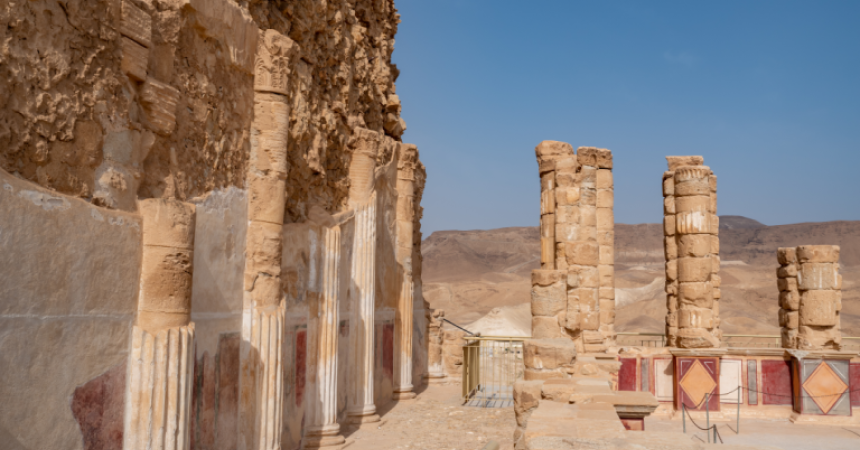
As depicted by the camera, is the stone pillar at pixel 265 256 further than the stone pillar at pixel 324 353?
No

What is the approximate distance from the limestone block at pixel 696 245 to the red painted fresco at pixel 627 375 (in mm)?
2566

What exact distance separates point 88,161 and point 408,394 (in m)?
8.97

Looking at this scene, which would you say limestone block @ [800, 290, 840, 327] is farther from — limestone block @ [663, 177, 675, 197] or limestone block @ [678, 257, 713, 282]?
limestone block @ [663, 177, 675, 197]

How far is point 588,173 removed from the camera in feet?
45.6

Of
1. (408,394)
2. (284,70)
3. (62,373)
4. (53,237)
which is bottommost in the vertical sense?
(408,394)

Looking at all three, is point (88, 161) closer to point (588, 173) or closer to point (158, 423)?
point (158, 423)

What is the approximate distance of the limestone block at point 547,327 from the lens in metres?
11.0

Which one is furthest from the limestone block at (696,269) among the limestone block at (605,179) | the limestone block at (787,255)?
the limestone block at (605,179)

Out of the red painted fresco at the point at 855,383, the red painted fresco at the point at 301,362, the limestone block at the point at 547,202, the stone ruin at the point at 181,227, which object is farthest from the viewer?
the limestone block at the point at 547,202

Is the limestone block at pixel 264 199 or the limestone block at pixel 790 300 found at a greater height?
the limestone block at pixel 264 199

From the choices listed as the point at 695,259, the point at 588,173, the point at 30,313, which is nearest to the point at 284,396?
the point at 30,313

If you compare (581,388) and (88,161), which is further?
(581,388)

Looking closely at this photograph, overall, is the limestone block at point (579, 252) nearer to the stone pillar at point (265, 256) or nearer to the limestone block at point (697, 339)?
the limestone block at point (697, 339)

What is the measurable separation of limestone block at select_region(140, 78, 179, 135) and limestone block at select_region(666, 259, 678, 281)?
1176 cm
